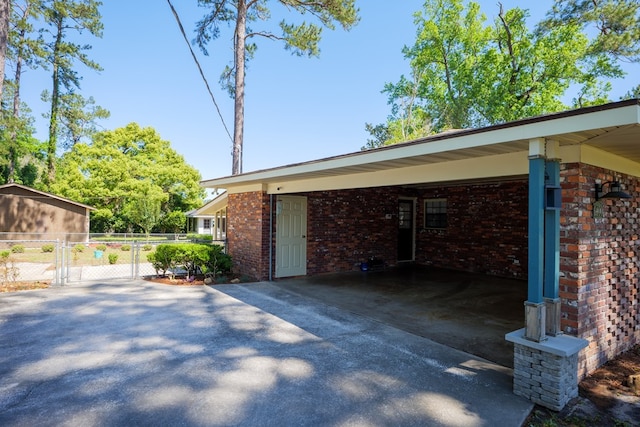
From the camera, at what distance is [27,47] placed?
21.1 meters

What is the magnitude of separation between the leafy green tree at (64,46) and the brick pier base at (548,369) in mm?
26222

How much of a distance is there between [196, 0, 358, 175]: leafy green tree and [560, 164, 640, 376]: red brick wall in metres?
12.5

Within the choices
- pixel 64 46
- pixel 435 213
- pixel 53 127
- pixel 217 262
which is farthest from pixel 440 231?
pixel 53 127

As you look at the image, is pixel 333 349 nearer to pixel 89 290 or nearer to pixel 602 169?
pixel 602 169

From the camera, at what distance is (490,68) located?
65.8 feet

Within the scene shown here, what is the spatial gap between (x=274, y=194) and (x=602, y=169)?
20.0ft

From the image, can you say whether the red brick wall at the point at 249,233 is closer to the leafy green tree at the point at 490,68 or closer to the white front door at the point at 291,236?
the white front door at the point at 291,236

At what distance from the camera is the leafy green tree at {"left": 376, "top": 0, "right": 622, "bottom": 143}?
58.6 ft

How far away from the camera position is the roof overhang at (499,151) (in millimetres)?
2713

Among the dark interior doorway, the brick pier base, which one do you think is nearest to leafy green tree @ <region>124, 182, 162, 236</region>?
the dark interior doorway

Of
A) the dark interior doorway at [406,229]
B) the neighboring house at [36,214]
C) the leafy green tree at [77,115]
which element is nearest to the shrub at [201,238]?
the dark interior doorway at [406,229]

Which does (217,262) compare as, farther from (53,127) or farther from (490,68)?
(53,127)

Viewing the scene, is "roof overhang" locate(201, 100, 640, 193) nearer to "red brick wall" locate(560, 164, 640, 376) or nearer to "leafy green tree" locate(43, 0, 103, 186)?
"red brick wall" locate(560, 164, 640, 376)

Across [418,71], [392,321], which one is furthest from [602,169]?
[418,71]
